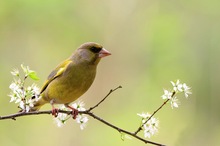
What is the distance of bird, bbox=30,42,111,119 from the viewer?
4.40m

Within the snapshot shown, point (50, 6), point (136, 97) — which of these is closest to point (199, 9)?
point (136, 97)

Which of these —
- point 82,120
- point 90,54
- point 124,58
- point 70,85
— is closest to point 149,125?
point 82,120

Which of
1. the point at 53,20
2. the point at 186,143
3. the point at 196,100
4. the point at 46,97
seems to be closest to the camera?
the point at 46,97

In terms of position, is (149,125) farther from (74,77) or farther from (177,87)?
(74,77)

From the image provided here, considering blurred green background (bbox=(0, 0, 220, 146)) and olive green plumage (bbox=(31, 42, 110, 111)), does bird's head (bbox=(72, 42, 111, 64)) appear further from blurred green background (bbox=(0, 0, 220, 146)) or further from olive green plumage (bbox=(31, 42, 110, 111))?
blurred green background (bbox=(0, 0, 220, 146))

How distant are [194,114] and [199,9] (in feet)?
7.41

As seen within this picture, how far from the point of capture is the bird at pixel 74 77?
4398 mm

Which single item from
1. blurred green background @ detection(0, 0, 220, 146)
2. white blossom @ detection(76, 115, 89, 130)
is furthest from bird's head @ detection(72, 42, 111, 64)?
blurred green background @ detection(0, 0, 220, 146)

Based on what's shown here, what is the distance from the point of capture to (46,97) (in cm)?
454

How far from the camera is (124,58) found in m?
11.4

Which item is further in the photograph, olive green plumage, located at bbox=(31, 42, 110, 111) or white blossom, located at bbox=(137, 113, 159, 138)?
olive green plumage, located at bbox=(31, 42, 110, 111)

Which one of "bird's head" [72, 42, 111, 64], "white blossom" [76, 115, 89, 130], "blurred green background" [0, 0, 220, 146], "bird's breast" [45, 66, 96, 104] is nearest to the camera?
"white blossom" [76, 115, 89, 130]

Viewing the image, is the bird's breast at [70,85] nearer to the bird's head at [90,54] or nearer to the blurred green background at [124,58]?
the bird's head at [90,54]

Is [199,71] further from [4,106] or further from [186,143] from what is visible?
[4,106]
